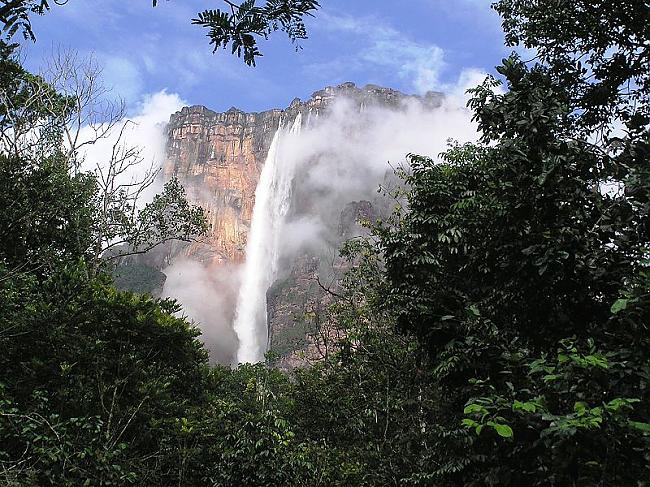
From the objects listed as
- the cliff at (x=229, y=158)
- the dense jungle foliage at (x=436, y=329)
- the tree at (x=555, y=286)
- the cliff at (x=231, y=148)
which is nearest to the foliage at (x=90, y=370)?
the dense jungle foliage at (x=436, y=329)

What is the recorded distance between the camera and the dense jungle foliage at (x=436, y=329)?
2.70 meters

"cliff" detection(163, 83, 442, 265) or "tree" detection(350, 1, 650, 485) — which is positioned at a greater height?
"cliff" detection(163, 83, 442, 265)

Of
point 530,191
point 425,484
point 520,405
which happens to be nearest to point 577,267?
point 530,191

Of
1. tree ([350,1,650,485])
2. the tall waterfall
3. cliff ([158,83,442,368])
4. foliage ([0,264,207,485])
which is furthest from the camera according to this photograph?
cliff ([158,83,442,368])

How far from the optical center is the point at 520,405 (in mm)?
2074

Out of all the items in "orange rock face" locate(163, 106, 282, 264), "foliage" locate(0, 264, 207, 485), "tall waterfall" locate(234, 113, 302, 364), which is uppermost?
"orange rock face" locate(163, 106, 282, 264)

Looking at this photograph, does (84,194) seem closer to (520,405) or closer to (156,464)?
(156,464)

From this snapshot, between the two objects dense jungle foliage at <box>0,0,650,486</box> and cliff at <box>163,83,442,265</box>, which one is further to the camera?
cliff at <box>163,83,442,265</box>

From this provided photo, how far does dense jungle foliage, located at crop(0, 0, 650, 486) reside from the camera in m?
2.70

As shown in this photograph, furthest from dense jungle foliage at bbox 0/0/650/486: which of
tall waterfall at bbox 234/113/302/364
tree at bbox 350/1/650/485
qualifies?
tall waterfall at bbox 234/113/302/364

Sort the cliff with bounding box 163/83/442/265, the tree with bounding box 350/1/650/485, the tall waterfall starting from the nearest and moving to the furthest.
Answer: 1. the tree with bounding box 350/1/650/485
2. the tall waterfall
3. the cliff with bounding box 163/83/442/265

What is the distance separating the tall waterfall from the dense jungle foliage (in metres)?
53.0

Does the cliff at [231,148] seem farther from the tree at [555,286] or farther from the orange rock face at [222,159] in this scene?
the tree at [555,286]

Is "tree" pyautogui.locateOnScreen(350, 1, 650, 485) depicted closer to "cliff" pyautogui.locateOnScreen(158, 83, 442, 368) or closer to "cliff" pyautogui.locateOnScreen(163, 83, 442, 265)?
"cliff" pyautogui.locateOnScreen(158, 83, 442, 368)
